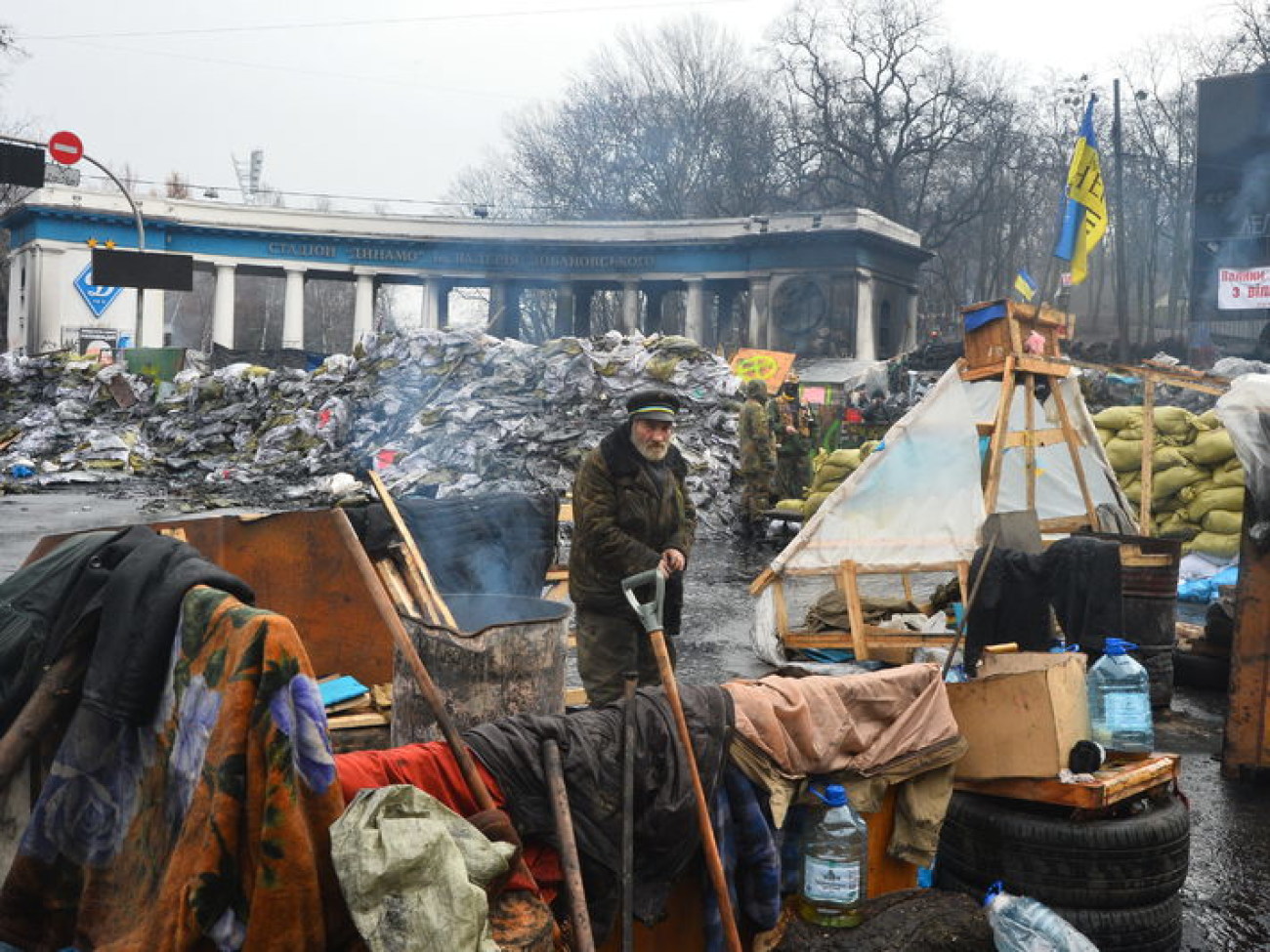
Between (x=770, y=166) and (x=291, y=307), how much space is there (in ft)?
77.3

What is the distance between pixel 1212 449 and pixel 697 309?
33.0m

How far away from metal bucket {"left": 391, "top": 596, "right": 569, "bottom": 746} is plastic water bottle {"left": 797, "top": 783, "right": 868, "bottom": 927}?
99 centimetres

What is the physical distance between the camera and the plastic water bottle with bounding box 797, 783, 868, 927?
328 centimetres

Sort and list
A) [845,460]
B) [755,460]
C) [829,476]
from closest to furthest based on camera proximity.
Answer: [845,460]
[829,476]
[755,460]

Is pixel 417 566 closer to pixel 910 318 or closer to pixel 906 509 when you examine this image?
pixel 906 509

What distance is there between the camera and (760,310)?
41562 millimetres

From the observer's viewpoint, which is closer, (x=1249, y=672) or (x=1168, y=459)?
(x=1249, y=672)

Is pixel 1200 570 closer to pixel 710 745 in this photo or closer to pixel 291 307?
pixel 710 745

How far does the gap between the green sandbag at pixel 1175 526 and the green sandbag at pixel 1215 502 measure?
75 mm

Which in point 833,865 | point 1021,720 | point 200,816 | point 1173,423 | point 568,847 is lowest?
point 833,865

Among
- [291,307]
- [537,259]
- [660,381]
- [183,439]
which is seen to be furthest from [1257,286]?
[291,307]

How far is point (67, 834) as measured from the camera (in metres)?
2.56

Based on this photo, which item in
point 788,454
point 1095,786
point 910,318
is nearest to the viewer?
point 1095,786

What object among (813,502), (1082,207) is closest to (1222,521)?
(1082,207)
